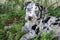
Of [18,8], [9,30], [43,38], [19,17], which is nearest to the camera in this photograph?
[43,38]

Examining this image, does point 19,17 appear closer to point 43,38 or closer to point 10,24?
point 10,24

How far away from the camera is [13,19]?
1.28 m

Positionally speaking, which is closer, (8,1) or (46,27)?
(46,27)

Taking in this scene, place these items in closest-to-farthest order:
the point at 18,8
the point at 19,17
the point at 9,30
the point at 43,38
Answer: the point at 43,38
the point at 9,30
the point at 19,17
the point at 18,8

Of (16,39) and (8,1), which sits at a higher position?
(8,1)

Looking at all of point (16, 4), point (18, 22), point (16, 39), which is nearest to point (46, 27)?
point (16, 39)

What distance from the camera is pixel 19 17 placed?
4.31 feet

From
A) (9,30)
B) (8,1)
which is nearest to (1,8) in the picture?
(8,1)

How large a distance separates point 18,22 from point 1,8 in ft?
0.94

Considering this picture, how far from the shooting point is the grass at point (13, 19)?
41.7 inches

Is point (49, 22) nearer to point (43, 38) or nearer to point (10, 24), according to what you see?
point (43, 38)

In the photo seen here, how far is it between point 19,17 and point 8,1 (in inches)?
7.0

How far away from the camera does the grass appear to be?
1060 mm

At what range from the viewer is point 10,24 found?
4.03ft
